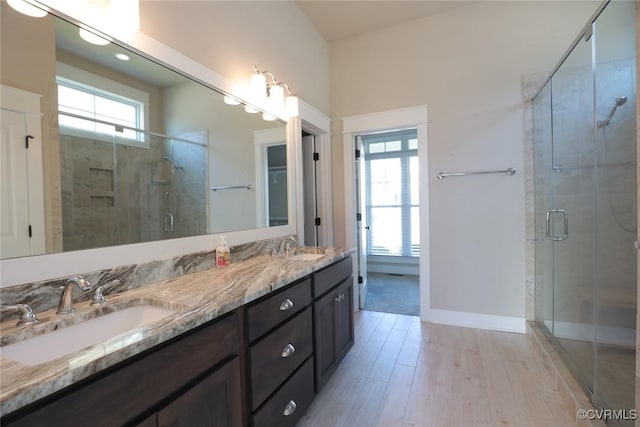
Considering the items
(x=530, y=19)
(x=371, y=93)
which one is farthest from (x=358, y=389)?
(x=530, y=19)

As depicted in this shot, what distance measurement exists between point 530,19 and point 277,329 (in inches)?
131

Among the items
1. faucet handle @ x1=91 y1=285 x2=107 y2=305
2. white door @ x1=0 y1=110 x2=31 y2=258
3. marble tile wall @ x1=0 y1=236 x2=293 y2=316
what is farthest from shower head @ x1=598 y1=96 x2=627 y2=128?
white door @ x1=0 y1=110 x2=31 y2=258

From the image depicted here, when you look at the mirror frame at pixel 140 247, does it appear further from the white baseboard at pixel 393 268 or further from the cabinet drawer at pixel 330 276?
the white baseboard at pixel 393 268

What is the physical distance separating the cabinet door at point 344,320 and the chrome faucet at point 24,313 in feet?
5.00

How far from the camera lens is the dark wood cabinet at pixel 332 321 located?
1765 millimetres

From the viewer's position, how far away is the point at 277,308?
54.4 inches

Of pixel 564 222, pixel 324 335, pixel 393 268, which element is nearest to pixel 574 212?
pixel 564 222

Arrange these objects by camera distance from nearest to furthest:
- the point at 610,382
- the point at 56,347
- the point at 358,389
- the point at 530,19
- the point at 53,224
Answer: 1. the point at 56,347
2. the point at 53,224
3. the point at 610,382
4. the point at 358,389
5. the point at 530,19

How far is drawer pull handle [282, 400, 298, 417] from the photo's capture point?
4.70 feet

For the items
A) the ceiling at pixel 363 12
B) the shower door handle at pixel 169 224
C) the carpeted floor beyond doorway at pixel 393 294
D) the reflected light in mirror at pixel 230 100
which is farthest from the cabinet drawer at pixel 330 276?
the ceiling at pixel 363 12

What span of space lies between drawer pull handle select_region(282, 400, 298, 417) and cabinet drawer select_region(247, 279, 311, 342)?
0.42 metres

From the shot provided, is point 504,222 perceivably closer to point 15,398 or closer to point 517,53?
point 517,53

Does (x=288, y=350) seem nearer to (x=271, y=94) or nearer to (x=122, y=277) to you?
(x=122, y=277)

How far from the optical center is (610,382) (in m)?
1.63
